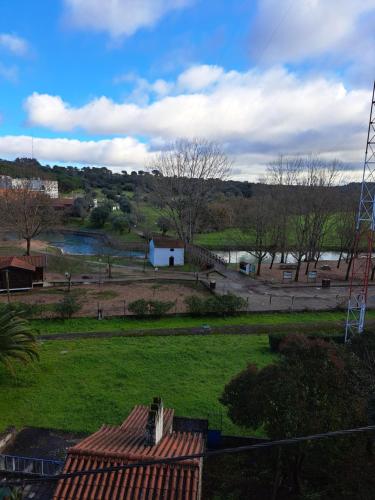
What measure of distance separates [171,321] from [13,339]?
9.55 m

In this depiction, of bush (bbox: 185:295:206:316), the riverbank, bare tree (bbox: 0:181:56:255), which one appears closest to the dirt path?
the riverbank

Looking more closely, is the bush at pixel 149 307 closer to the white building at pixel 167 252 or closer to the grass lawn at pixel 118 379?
the grass lawn at pixel 118 379

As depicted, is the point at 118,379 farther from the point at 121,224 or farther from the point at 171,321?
the point at 121,224

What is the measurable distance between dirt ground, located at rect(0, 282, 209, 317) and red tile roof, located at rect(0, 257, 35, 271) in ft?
5.36

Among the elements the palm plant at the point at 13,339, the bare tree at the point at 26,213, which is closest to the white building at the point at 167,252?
the bare tree at the point at 26,213

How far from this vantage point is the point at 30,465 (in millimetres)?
9164

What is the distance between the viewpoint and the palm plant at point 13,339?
13.3 m

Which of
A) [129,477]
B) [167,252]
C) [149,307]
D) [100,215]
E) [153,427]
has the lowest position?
[149,307]

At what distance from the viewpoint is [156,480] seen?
6.38m

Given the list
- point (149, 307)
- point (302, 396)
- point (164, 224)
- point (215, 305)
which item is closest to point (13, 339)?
point (149, 307)

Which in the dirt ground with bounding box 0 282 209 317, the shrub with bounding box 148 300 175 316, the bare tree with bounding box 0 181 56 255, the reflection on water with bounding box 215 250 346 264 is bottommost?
the reflection on water with bounding box 215 250 346 264

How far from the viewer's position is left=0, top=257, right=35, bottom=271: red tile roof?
25416 millimetres

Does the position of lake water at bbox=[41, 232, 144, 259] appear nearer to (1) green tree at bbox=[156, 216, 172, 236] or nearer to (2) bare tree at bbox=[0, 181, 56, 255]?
(2) bare tree at bbox=[0, 181, 56, 255]

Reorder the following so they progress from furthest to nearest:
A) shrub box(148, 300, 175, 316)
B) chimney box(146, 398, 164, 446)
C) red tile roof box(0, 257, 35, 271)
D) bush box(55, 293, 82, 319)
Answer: red tile roof box(0, 257, 35, 271)
shrub box(148, 300, 175, 316)
bush box(55, 293, 82, 319)
chimney box(146, 398, 164, 446)
